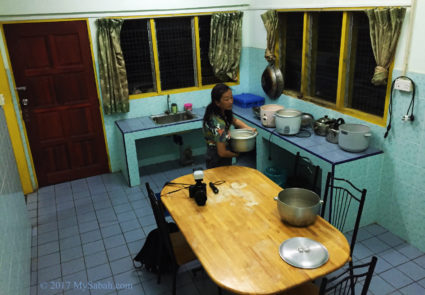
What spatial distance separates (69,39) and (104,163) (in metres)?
1.77

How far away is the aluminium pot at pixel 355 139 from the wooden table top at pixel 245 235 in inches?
41.6

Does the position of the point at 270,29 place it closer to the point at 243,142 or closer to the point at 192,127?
the point at 192,127

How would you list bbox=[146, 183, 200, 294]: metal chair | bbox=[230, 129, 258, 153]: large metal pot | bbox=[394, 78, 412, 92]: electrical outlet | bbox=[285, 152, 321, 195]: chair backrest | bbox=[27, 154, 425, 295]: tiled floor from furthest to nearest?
bbox=[285, 152, 321, 195]: chair backrest < bbox=[230, 129, 258, 153]: large metal pot < bbox=[394, 78, 412, 92]: electrical outlet < bbox=[27, 154, 425, 295]: tiled floor < bbox=[146, 183, 200, 294]: metal chair

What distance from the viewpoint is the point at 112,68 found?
15.6 ft

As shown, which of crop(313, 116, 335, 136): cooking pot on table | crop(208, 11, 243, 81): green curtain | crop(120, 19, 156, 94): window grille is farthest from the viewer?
crop(208, 11, 243, 81): green curtain

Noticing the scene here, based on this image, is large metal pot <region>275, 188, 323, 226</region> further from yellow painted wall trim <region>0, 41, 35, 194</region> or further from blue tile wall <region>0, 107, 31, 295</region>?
yellow painted wall trim <region>0, 41, 35, 194</region>

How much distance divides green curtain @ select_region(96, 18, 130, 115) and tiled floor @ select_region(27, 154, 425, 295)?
1.11m

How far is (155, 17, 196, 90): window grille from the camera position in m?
5.05

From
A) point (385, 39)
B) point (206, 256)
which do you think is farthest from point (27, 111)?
point (385, 39)

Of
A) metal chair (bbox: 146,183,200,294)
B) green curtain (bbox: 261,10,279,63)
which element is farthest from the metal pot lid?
green curtain (bbox: 261,10,279,63)

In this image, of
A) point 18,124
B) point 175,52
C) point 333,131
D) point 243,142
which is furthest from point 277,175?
point 18,124

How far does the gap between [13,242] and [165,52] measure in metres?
3.24

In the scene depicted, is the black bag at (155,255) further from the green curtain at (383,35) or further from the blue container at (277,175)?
the green curtain at (383,35)

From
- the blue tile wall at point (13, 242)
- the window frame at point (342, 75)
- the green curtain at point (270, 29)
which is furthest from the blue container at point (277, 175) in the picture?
the blue tile wall at point (13, 242)
